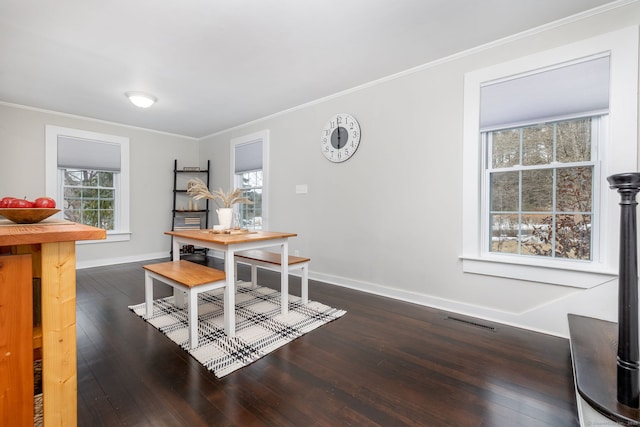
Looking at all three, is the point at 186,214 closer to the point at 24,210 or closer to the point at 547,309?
the point at 24,210

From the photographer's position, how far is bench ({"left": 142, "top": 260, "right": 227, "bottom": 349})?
2098 millimetres

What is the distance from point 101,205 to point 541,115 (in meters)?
6.08

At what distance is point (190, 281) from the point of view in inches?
84.2

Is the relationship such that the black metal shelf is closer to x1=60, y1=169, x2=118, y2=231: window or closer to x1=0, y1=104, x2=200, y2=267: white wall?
x1=0, y1=104, x2=200, y2=267: white wall

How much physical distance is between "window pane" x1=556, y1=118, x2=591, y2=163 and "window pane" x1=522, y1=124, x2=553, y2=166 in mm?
58

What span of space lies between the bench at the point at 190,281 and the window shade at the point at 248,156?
2.53m

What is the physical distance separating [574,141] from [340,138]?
2.26 meters

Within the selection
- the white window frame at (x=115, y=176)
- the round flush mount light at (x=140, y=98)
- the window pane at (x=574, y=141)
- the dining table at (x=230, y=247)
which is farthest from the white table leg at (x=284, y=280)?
the white window frame at (x=115, y=176)

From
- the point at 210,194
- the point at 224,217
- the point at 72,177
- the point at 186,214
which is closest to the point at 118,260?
the point at 186,214

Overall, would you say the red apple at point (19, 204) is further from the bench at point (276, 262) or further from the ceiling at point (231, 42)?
the bench at point (276, 262)

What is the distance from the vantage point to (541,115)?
236cm

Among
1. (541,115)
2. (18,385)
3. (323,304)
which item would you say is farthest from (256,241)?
(541,115)

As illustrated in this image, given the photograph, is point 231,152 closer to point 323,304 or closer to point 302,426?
point 323,304

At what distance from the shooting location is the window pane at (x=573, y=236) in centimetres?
226
